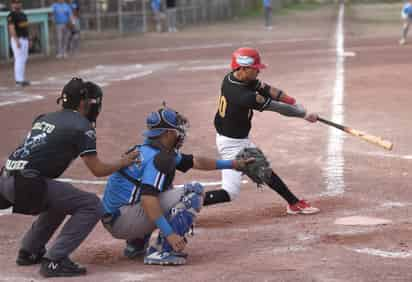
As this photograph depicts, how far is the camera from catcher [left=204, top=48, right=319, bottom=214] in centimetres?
804

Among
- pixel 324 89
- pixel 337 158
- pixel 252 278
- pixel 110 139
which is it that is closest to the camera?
pixel 252 278

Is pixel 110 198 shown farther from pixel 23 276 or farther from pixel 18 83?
pixel 18 83

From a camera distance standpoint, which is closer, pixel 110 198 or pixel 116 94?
pixel 110 198

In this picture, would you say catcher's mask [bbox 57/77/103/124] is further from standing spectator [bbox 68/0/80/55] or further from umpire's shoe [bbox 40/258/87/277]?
standing spectator [bbox 68/0/80/55]

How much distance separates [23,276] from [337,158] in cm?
574

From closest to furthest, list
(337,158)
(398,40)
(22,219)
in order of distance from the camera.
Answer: (22,219), (337,158), (398,40)

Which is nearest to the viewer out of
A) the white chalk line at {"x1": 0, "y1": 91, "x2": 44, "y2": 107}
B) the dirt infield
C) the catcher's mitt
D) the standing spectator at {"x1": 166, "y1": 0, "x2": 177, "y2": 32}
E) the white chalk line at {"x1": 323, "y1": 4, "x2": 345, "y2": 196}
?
the dirt infield

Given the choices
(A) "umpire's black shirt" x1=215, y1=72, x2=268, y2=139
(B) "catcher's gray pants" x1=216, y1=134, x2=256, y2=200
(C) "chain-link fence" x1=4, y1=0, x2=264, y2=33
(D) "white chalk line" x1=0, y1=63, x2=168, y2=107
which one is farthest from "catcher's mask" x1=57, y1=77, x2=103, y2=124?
(C) "chain-link fence" x1=4, y1=0, x2=264, y2=33

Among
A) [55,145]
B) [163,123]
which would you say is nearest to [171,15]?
[163,123]

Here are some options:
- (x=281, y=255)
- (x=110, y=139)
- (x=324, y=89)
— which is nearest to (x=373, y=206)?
(x=281, y=255)

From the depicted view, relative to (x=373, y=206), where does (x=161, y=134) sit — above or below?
above

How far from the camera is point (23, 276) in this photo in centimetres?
650

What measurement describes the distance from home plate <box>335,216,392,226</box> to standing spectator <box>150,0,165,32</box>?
3002 cm

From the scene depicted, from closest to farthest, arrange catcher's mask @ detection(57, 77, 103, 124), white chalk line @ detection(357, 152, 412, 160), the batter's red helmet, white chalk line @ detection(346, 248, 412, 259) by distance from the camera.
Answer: catcher's mask @ detection(57, 77, 103, 124), white chalk line @ detection(346, 248, 412, 259), the batter's red helmet, white chalk line @ detection(357, 152, 412, 160)
